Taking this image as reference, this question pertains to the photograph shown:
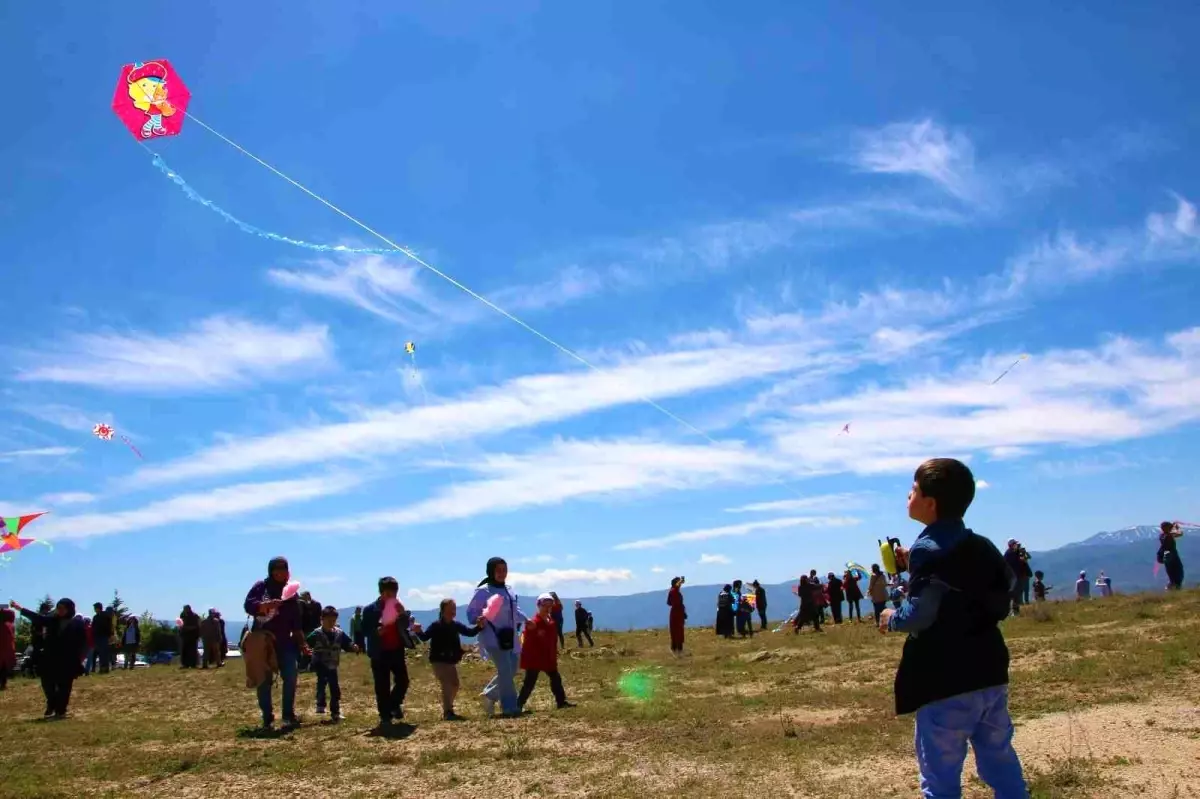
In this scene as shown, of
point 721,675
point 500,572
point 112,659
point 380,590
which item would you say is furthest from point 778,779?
point 112,659

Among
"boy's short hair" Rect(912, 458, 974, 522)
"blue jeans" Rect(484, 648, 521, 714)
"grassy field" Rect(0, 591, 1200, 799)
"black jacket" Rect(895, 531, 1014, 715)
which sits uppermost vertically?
"boy's short hair" Rect(912, 458, 974, 522)

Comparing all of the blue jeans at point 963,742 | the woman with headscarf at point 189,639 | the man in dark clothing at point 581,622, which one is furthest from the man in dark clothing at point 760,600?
the blue jeans at point 963,742

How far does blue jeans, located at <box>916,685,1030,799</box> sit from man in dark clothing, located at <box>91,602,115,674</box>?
1024 inches

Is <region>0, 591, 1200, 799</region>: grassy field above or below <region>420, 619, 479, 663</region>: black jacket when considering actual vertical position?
below

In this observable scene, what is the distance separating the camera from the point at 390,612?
1223 cm

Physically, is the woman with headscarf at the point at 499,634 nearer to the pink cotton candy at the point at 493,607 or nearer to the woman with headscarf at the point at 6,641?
the pink cotton candy at the point at 493,607

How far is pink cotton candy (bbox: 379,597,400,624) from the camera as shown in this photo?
1222 centimetres

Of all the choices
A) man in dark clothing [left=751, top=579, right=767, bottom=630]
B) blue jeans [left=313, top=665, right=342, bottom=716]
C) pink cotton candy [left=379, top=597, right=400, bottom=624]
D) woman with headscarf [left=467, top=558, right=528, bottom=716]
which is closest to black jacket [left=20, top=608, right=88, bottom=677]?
blue jeans [left=313, top=665, right=342, bottom=716]

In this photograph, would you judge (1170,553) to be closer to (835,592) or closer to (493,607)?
(835,592)

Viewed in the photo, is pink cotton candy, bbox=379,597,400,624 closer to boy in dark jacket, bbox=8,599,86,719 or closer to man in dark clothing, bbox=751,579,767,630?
boy in dark jacket, bbox=8,599,86,719

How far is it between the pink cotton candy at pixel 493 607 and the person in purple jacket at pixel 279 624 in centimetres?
240

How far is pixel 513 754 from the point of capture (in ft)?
30.0

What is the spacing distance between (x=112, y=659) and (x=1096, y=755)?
90.0ft

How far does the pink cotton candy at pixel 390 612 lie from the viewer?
40.1ft
